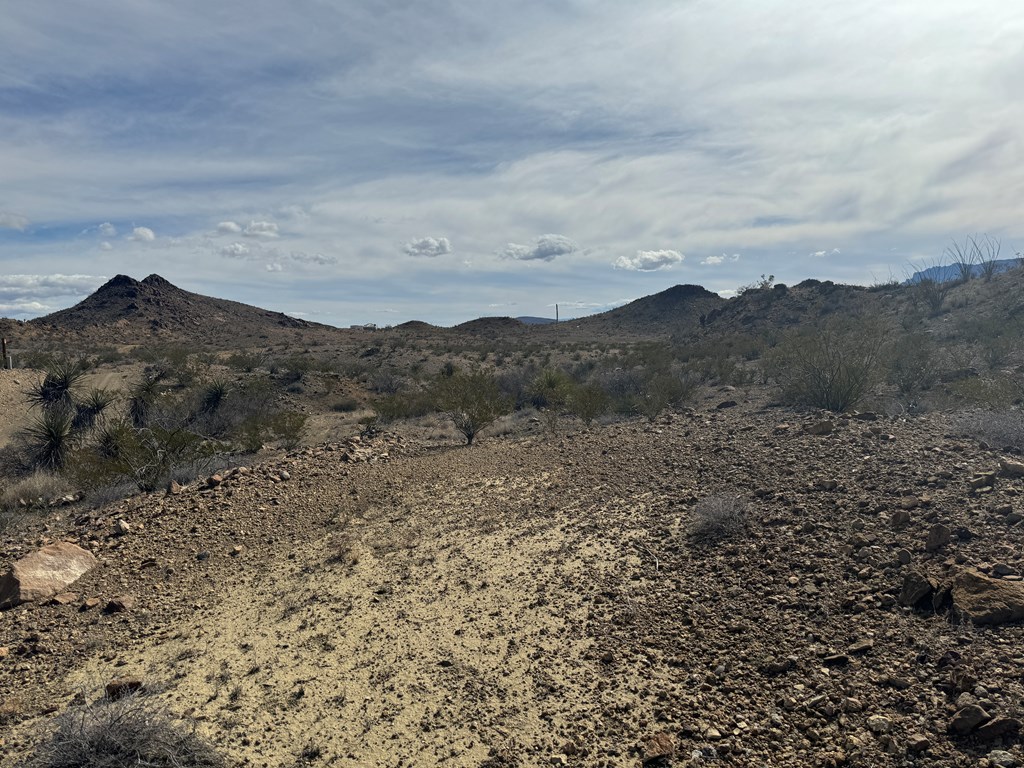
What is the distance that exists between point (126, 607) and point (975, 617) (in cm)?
800

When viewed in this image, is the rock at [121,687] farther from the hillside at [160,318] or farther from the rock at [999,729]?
the hillside at [160,318]

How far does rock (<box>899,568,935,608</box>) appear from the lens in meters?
5.01

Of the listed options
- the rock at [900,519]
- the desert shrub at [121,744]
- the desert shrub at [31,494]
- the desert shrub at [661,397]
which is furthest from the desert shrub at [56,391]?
the rock at [900,519]

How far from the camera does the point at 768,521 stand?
282 inches

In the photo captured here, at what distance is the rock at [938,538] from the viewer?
18.7ft

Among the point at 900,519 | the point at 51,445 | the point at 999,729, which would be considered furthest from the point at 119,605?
the point at 51,445

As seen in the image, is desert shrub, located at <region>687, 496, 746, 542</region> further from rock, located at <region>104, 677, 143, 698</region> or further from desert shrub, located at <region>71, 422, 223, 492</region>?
desert shrub, located at <region>71, 422, 223, 492</region>

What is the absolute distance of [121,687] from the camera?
503 cm

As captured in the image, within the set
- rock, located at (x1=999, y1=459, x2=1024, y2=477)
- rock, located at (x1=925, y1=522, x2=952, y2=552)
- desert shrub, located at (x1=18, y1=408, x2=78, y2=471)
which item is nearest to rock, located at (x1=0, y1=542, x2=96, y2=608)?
rock, located at (x1=925, y1=522, x2=952, y2=552)

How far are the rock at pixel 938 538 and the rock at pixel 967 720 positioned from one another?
2.30m

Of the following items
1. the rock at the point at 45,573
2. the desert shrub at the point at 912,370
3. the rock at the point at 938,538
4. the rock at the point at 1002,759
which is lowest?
the rock at the point at 1002,759

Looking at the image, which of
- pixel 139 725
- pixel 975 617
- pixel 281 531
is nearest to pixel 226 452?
pixel 281 531

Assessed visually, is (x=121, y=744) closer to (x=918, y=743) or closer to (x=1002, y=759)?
(x=918, y=743)

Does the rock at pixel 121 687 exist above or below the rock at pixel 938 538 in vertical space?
below
